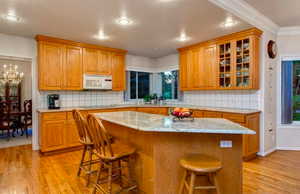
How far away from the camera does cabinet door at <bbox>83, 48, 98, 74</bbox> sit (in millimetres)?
4520

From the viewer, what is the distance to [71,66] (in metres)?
4.30

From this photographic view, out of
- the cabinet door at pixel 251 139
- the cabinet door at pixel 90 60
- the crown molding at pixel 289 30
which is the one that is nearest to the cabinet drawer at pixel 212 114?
the cabinet door at pixel 251 139

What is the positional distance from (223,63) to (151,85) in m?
2.95

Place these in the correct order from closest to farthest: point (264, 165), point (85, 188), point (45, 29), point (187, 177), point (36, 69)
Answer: point (187, 177), point (85, 188), point (264, 165), point (45, 29), point (36, 69)

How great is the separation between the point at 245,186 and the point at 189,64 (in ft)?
10.2

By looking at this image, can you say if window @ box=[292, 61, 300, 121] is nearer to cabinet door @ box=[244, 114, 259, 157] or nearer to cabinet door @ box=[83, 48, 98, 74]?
cabinet door @ box=[244, 114, 259, 157]

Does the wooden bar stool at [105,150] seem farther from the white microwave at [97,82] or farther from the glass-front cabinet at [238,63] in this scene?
the glass-front cabinet at [238,63]

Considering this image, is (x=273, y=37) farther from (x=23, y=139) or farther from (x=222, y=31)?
(x=23, y=139)

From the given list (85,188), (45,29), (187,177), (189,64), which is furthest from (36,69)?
(187,177)

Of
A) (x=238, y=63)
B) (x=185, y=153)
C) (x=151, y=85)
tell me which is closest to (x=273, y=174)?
(x=185, y=153)

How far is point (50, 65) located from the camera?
400cm

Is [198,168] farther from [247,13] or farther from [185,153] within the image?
[247,13]

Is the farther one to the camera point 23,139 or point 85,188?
point 23,139

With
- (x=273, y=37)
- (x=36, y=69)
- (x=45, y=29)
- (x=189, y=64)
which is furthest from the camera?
(x=189, y=64)
